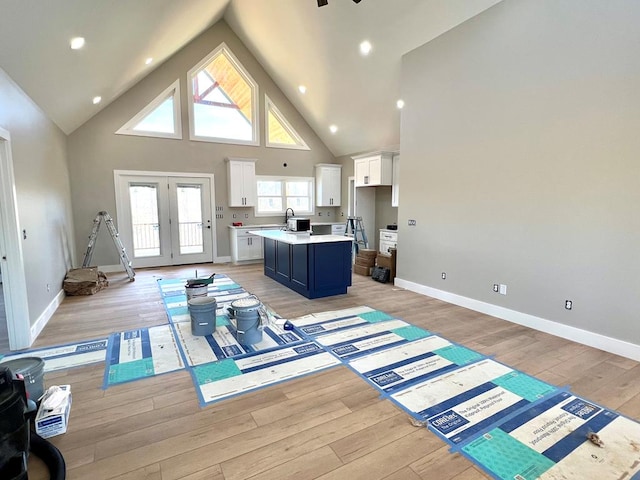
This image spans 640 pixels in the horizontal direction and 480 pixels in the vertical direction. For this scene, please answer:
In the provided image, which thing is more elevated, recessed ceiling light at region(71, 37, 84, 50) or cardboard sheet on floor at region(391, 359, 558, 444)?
recessed ceiling light at region(71, 37, 84, 50)

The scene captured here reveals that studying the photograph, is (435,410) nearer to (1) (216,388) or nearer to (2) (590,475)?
(2) (590,475)

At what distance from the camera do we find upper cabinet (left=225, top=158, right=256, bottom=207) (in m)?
7.68

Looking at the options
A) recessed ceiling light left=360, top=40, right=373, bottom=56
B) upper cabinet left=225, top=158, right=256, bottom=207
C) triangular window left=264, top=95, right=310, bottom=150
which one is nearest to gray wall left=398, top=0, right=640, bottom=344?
recessed ceiling light left=360, top=40, right=373, bottom=56

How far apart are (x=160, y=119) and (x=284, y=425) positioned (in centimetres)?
713

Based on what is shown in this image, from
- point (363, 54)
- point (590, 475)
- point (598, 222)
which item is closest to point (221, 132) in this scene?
point (363, 54)

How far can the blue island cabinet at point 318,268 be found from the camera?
489 centimetres

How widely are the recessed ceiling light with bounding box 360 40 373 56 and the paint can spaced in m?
4.67

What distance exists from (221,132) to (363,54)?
3.84 metres

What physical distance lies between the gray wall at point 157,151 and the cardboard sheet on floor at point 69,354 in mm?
4031

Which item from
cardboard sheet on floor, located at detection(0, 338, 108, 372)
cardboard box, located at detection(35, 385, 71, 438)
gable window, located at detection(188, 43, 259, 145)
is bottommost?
cardboard sheet on floor, located at detection(0, 338, 108, 372)

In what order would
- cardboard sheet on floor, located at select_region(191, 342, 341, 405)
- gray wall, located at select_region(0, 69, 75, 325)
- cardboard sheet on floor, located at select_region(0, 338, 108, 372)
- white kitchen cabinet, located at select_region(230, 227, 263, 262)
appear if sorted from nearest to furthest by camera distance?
cardboard sheet on floor, located at select_region(191, 342, 341, 405)
cardboard sheet on floor, located at select_region(0, 338, 108, 372)
gray wall, located at select_region(0, 69, 75, 325)
white kitchen cabinet, located at select_region(230, 227, 263, 262)

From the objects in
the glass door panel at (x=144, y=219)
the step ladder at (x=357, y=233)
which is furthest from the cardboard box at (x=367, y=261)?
the glass door panel at (x=144, y=219)

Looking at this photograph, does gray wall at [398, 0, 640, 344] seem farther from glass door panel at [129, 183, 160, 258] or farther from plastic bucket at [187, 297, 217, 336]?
glass door panel at [129, 183, 160, 258]

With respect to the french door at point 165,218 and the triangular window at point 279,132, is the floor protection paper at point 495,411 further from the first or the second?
the triangular window at point 279,132
